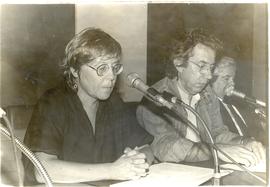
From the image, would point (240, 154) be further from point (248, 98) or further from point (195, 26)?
point (195, 26)

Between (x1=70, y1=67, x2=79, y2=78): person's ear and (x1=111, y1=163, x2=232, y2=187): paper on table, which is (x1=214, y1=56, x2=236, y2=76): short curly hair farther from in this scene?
(x1=70, y1=67, x2=79, y2=78): person's ear

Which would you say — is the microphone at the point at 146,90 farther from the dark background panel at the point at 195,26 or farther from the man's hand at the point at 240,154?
the man's hand at the point at 240,154

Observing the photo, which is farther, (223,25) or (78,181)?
(223,25)

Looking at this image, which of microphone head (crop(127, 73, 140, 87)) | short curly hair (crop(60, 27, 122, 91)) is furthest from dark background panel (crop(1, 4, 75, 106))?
microphone head (crop(127, 73, 140, 87))

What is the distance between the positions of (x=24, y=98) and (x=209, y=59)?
1.76 ft

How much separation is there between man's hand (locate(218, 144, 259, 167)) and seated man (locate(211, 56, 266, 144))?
0.18 ft

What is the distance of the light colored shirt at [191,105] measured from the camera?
4.07 ft

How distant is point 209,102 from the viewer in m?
1.29

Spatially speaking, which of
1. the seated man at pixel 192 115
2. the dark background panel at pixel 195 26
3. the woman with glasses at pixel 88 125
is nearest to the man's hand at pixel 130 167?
the woman with glasses at pixel 88 125

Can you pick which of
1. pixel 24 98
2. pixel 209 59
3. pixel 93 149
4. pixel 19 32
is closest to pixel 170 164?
pixel 93 149

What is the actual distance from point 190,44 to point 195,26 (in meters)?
0.06

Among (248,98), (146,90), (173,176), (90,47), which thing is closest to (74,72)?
(90,47)

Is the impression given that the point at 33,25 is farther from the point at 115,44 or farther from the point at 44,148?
the point at 44,148

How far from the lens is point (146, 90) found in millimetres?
1023
